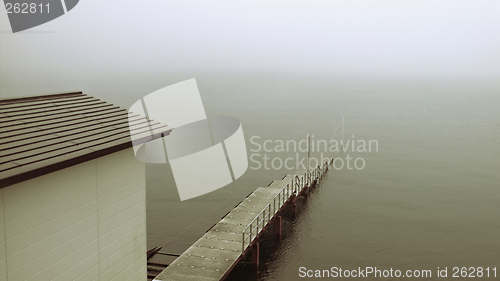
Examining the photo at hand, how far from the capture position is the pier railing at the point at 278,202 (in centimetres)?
1526

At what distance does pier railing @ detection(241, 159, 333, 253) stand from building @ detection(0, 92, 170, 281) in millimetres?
6030

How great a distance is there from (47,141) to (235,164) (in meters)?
27.6

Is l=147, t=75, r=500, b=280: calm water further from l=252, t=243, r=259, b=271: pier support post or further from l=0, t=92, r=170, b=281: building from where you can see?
l=0, t=92, r=170, b=281: building

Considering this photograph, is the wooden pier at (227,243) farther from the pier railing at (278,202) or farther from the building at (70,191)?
the building at (70,191)

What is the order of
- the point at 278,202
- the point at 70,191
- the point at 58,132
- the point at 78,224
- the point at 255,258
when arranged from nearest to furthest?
the point at 70,191, the point at 78,224, the point at 58,132, the point at 255,258, the point at 278,202

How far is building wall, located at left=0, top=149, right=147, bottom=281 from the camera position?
640 centimetres

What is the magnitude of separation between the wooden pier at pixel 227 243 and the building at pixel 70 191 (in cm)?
325

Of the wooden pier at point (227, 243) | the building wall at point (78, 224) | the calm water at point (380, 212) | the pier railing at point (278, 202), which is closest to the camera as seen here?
the building wall at point (78, 224)

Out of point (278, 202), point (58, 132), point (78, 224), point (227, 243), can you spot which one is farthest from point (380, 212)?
point (58, 132)

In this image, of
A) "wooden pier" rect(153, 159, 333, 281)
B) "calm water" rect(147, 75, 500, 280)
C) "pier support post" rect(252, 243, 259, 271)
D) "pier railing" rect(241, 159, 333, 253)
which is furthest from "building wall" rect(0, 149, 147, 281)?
"calm water" rect(147, 75, 500, 280)

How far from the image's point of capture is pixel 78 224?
7504mm

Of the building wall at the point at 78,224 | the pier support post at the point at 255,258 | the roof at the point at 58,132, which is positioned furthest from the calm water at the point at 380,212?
the roof at the point at 58,132

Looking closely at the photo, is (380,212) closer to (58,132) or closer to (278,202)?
(278,202)

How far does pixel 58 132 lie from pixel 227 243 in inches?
319
